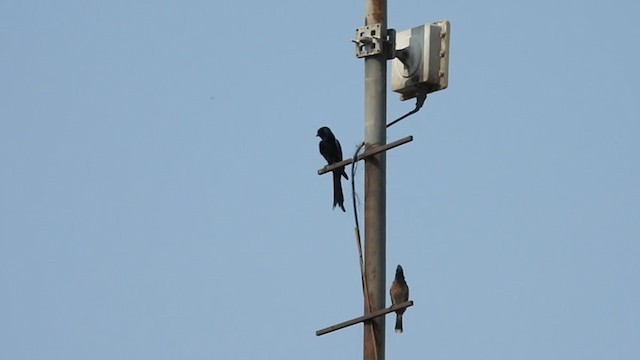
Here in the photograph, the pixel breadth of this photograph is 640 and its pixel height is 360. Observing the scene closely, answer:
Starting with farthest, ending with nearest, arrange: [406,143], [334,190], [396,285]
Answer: [396,285] < [334,190] < [406,143]

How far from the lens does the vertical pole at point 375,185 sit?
6.20 metres

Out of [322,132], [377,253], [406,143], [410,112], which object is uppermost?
[322,132]

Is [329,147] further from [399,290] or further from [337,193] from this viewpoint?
[337,193]

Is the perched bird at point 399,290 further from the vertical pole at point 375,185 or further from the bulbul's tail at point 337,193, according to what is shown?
the vertical pole at point 375,185

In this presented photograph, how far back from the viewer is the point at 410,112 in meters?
6.86

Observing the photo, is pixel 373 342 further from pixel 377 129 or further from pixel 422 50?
pixel 422 50

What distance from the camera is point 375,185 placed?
6.39m

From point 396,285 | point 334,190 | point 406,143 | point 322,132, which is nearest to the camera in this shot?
point 406,143

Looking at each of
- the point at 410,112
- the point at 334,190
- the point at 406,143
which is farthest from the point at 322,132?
the point at 406,143

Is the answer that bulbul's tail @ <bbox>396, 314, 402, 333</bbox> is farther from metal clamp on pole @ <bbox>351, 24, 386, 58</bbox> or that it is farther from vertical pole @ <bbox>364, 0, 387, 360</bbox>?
metal clamp on pole @ <bbox>351, 24, 386, 58</bbox>

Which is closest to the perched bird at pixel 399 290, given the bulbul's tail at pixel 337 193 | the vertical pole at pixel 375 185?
the bulbul's tail at pixel 337 193

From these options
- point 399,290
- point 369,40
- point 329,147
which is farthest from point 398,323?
point 329,147

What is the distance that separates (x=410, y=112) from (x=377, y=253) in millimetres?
980

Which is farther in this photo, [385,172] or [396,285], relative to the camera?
[396,285]
